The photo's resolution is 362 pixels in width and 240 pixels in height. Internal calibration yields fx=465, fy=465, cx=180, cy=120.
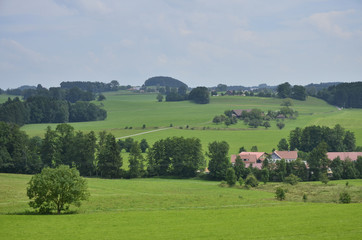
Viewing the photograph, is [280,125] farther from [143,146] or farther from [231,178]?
[231,178]

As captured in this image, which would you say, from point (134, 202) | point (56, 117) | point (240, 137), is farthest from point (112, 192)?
point (56, 117)

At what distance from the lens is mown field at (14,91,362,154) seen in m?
120

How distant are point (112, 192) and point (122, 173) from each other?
20.4 metres

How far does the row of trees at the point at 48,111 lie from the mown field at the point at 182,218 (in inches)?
3736

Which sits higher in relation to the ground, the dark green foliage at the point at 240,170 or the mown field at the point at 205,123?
the mown field at the point at 205,123

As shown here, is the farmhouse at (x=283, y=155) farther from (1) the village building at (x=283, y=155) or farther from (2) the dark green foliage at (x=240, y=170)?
(2) the dark green foliage at (x=240, y=170)

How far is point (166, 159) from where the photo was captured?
293 ft

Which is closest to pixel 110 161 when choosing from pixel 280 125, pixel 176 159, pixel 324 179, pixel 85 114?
pixel 176 159

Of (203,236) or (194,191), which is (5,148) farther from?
(203,236)

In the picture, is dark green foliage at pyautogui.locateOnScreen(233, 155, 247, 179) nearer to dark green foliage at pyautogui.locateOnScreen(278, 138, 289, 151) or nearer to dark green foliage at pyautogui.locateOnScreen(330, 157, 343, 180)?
dark green foliage at pyautogui.locateOnScreen(330, 157, 343, 180)

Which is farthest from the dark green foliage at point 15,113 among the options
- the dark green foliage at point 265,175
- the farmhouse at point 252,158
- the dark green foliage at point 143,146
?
the dark green foliage at point 265,175

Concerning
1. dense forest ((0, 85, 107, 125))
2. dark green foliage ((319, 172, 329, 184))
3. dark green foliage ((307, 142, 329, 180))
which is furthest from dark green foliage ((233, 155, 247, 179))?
dense forest ((0, 85, 107, 125))

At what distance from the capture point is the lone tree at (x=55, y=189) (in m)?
44.6

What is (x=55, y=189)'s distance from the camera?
44.7 m
